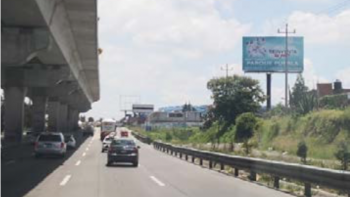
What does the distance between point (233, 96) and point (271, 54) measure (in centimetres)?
3268

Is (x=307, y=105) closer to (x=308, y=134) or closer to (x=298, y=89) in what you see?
(x=308, y=134)

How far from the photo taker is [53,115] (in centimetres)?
9625

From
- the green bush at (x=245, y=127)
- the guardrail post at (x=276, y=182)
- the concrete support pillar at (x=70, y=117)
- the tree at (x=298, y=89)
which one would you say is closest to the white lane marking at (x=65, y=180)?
the guardrail post at (x=276, y=182)

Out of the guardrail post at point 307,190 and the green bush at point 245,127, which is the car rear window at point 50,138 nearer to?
the guardrail post at point 307,190

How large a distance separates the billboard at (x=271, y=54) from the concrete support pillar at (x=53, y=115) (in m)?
33.2

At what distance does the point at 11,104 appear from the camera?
67312mm

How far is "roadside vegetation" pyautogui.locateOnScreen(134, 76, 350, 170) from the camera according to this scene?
44.3 meters

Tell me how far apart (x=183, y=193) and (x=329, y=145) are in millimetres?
32461

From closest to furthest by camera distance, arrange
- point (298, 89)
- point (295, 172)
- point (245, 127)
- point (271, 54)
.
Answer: point (295, 172), point (271, 54), point (245, 127), point (298, 89)

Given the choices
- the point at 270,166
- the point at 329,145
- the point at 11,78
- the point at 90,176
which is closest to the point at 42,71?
the point at 11,78

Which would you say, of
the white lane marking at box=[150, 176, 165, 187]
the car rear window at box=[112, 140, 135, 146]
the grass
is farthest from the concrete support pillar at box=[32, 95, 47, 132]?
the white lane marking at box=[150, 176, 165, 187]

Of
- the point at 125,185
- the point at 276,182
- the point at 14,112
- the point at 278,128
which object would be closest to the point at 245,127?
the point at 278,128

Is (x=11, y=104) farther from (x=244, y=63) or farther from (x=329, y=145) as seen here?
(x=329, y=145)

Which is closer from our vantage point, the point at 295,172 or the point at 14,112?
the point at 295,172
